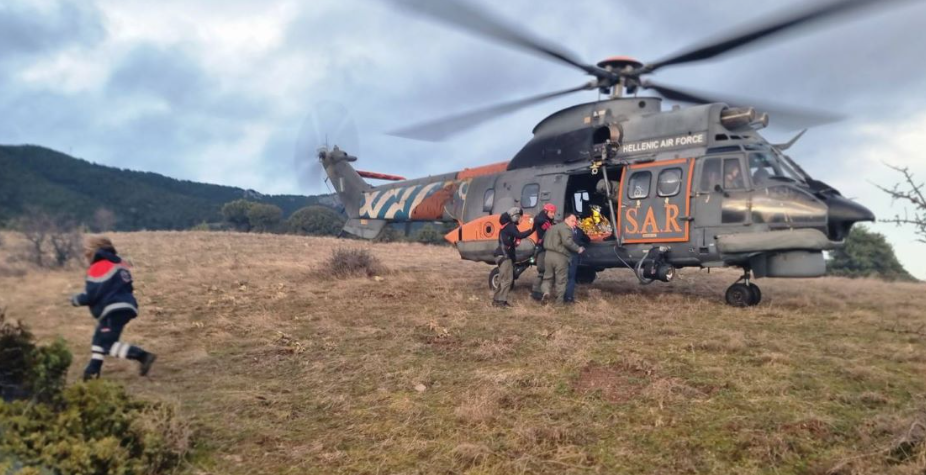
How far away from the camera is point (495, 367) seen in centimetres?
610

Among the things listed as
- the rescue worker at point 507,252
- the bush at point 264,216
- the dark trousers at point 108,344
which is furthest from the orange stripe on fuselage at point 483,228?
the bush at point 264,216

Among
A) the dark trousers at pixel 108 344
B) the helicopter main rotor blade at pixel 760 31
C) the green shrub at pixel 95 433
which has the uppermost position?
the helicopter main rotor blade at pixel 760 31

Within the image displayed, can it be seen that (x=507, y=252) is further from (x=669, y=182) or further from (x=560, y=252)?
(x=669, y=182)

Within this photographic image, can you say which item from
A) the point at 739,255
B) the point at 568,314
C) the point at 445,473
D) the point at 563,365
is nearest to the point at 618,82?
the point at 739,255

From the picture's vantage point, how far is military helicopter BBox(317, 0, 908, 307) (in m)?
8.90

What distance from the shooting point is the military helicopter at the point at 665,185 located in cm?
890

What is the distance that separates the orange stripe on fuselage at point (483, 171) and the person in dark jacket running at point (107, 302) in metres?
9.23

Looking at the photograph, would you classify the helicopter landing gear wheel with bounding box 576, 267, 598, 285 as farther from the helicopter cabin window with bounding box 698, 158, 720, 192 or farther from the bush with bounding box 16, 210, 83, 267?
the bush with bounding box 16, 210, 83, 267

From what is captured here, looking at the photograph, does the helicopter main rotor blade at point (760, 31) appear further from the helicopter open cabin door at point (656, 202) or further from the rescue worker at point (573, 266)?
the rescue worker at point (573, 266)

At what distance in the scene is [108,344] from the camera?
5230mm

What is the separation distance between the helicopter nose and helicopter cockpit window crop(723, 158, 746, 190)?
1328mm

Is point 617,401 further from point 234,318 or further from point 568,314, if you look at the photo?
point 234,318

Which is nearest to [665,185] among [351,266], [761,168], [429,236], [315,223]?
[761,168]

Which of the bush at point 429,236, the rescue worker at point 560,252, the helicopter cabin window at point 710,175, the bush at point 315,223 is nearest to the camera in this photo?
the helicopter cabin window at point 710,175
